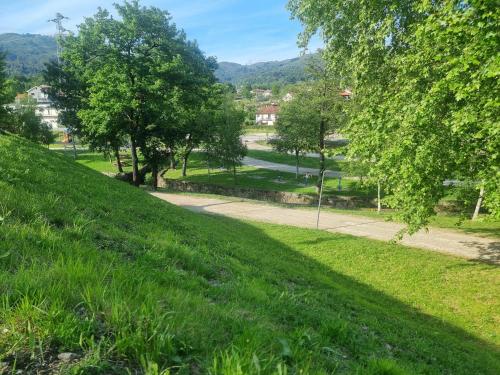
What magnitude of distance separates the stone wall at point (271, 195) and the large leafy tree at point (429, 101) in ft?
65.6

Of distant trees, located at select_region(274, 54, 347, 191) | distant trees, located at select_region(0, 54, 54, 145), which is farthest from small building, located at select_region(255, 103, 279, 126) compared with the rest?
distant trees, located at select_region(274, 54, 347, 191)

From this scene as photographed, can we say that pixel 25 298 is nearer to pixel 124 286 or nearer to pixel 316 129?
pixel 124 286

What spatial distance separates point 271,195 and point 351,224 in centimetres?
1647

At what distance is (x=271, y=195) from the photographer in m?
36.7

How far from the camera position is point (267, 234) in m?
17.8

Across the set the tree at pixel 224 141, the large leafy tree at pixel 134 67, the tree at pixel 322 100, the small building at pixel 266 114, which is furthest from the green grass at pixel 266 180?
the small building at pixel 266 114

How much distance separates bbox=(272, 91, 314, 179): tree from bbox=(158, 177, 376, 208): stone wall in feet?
17.7

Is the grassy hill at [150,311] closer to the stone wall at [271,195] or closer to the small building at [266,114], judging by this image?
the stone wall at [271,195]

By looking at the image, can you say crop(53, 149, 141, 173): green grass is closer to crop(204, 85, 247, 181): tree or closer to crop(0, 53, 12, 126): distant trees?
crop(0, 53, 12, 126): distant trees

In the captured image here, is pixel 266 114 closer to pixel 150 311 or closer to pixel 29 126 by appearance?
pixel 29 126

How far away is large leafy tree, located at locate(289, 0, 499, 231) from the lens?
7.97 m

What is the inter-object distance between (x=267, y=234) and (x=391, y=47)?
949cm

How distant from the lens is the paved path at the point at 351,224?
15951mm

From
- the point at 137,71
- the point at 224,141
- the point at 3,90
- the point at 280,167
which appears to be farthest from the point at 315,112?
the point at 3,90
